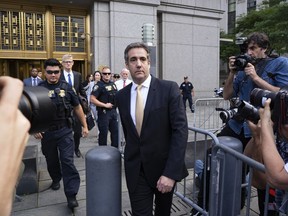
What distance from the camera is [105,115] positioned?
5734 mm

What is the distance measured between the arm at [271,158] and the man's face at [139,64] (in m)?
1.19

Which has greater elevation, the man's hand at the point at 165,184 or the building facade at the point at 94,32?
the building facade at the point at 94,32

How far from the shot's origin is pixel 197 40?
16422mm

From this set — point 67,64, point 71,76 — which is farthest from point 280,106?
point 71,76

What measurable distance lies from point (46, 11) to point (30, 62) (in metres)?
2.53

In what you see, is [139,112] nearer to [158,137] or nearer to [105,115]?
[158,137]

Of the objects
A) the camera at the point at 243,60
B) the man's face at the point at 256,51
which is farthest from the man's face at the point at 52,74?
the man's face at the point at 256,51

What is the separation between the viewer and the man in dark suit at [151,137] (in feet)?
8.13

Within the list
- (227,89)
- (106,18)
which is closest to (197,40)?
(106,18)

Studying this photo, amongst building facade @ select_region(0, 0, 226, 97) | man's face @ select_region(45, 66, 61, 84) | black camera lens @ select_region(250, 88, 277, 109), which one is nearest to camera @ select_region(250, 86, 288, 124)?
black camera lens @ select_region(250, 88, 277, 109)

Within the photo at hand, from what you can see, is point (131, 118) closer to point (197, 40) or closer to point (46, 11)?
point (46, 11)

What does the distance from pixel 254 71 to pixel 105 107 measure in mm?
3202

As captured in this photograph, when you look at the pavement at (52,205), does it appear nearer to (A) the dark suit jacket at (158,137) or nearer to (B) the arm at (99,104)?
(A) the dark suit jacket at (158,137)

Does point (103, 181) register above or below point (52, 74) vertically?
below
